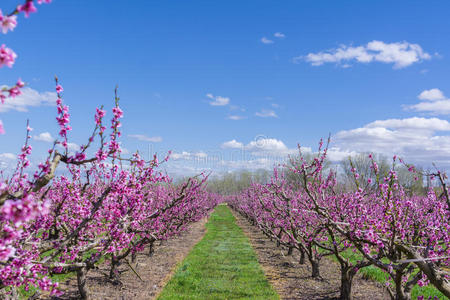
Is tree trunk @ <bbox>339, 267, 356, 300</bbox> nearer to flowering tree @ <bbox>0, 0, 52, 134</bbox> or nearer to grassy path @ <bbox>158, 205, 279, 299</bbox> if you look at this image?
grassy path @ <bbox>158, 205, 279, 299</bbox>

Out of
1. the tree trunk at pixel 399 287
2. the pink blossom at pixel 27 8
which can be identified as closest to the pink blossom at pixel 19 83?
the pink blossom at pixel 27 8

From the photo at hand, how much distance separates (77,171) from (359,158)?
7658 centimetres

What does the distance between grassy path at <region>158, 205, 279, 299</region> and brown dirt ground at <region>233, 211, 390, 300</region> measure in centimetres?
49

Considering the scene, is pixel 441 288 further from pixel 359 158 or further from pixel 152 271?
pixel 359 158

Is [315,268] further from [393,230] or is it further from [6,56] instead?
[6,56]

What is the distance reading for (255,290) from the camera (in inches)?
432

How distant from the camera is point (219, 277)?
42.0 ft

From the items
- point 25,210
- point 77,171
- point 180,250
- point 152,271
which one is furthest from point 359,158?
point 25,210

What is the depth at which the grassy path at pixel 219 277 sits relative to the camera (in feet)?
34.6

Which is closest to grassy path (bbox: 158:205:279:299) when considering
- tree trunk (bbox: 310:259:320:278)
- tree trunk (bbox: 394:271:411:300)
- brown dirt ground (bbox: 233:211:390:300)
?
brown dirt ground (bbox: 233:211:390:300)

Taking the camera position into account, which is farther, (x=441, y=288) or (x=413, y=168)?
(x=413, y=168)

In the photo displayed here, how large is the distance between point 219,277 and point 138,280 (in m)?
3.23

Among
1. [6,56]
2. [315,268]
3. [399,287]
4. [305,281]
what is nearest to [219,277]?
[305,281]

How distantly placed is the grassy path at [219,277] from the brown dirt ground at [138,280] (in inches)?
20.8
